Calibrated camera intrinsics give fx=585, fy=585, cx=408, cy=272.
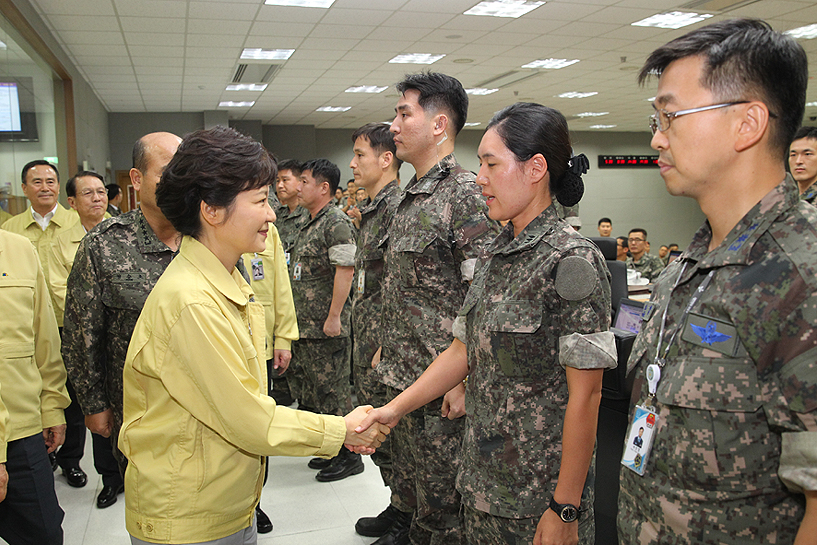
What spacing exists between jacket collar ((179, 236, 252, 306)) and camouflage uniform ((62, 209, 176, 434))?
72cm

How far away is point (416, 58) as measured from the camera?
28.8 ft

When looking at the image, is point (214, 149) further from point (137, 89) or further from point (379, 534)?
point (137, 89)

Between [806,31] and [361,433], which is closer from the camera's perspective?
[361,433]

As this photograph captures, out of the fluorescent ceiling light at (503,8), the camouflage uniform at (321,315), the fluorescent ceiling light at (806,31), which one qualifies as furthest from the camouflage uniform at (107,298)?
the fluorescent ceiling light at (806,31)

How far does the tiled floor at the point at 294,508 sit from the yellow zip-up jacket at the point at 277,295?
78cm

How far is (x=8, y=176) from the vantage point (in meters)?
4.43

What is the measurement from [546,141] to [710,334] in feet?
2.43

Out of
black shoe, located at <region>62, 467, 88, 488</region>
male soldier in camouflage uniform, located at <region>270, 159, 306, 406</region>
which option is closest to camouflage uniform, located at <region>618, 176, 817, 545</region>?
black shoe, located at <region>62, 467, 88, 488</region>

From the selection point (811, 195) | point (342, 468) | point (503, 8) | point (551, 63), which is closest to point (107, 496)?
point (342, 468)

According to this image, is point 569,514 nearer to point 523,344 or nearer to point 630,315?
point 523,344

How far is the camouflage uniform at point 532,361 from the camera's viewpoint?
1.37 metres

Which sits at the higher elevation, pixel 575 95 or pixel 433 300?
pixel 575 95

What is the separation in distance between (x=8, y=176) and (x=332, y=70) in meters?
5.88

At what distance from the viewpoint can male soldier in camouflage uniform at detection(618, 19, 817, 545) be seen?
86 cm
